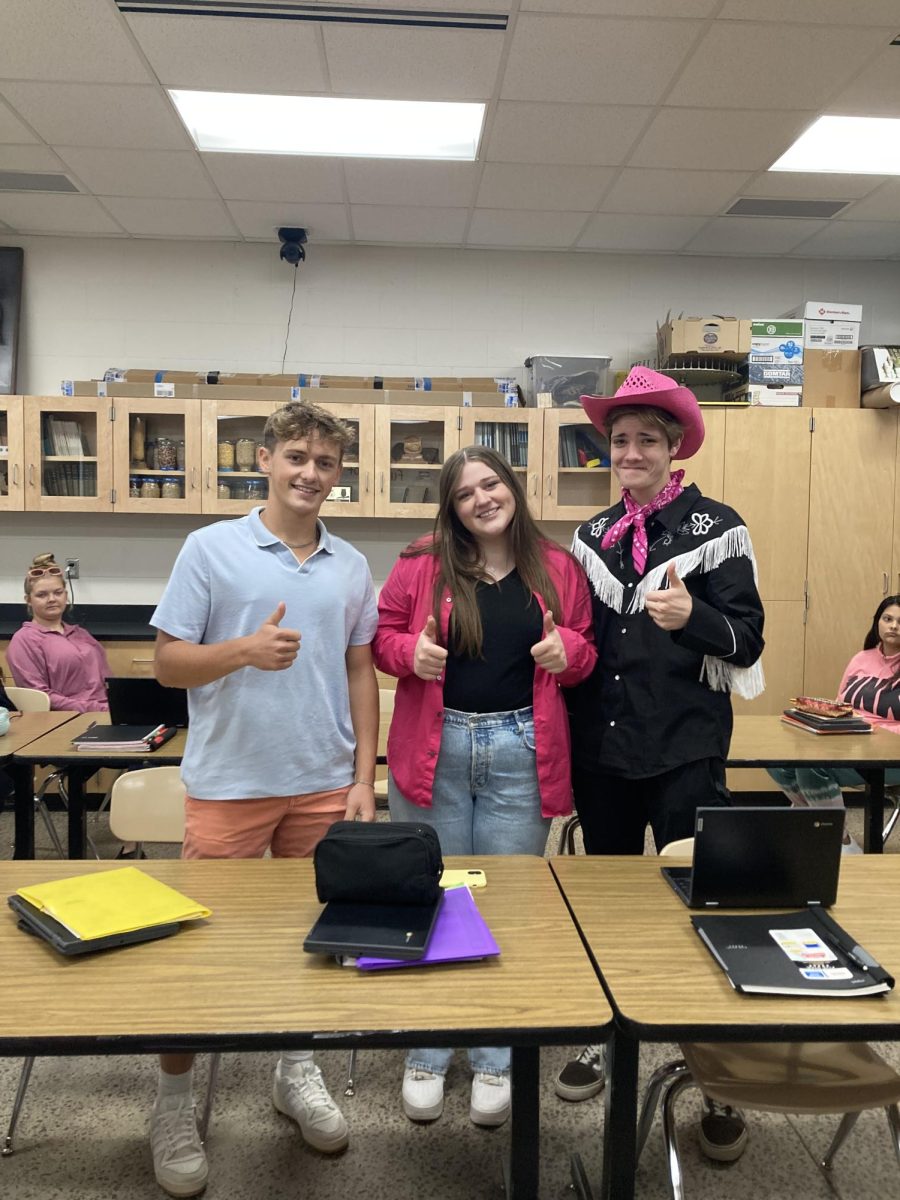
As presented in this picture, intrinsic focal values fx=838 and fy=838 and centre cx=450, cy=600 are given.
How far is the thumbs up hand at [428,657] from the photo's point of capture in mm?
1706

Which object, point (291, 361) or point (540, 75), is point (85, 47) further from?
point (291, 361)

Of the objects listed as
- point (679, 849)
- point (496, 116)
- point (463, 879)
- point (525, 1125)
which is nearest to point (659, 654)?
point (679, 849)

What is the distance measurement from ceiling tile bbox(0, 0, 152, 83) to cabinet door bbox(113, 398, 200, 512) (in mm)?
1638

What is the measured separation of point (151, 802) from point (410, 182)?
10.1 ft

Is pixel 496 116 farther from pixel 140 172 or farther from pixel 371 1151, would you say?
pixel 371 1151

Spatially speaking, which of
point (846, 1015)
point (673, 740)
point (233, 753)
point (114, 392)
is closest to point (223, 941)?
point (233, 753)

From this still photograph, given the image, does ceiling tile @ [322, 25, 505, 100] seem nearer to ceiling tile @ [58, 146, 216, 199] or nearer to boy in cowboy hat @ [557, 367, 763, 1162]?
ceiling tile @ [58, 146, 216, 199]

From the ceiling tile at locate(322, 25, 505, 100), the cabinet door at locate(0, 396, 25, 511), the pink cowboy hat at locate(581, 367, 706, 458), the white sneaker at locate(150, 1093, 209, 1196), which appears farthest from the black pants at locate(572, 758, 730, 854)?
the cabinet door at locate(0, 396, 25, 511)

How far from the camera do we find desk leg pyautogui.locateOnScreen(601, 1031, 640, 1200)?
1.19 m

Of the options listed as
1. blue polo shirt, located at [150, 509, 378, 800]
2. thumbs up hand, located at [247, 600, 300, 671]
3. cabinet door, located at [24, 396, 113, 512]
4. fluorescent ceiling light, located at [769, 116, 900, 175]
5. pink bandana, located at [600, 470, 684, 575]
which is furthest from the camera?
cabinet door, located at [24, 396, 113, 512]

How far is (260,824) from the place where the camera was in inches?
67.3

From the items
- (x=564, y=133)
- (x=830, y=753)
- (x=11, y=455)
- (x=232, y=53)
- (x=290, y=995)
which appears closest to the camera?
(x=290, y=995)

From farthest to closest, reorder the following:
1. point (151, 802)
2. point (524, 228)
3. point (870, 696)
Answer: point (524, 228)
point (870, 696)
point (151, 802)

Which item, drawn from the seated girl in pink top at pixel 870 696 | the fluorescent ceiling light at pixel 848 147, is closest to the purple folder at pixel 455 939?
the seated girl in pink top at pixel 870 696
